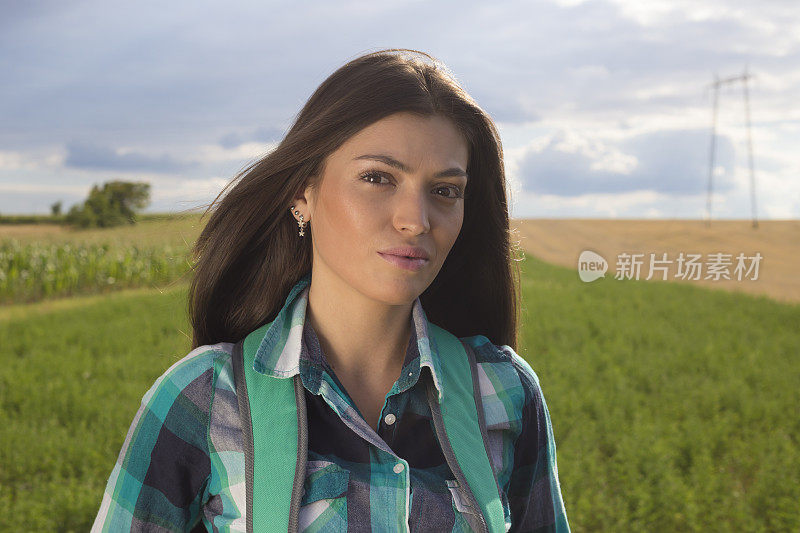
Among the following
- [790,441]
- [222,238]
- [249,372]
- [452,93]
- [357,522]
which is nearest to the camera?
[357,522]

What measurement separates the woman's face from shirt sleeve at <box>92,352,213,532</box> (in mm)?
537

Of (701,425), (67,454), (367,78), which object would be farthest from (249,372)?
(701,425)

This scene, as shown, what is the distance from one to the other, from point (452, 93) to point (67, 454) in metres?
4.86

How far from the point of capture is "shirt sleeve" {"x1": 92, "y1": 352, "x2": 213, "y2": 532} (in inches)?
68.6

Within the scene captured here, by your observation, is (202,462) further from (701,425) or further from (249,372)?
(701,425)

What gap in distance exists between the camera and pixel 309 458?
69.1 inches

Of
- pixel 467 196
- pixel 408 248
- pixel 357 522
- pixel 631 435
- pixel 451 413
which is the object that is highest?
pixel 467 196

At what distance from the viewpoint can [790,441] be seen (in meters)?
6.12

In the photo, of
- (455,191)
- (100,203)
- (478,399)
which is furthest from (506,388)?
(100,203)

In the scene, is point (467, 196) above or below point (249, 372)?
above

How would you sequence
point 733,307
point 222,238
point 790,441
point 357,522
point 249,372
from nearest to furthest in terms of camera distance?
1. point 357,522
2. point 249,372
3. point 222,238
4. point 790,441
5. point 733,307

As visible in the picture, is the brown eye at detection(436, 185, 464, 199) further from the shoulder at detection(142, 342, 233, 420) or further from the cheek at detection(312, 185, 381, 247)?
the shoulder at detection(142, 342, 233, 420)

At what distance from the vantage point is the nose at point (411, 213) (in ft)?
5.85

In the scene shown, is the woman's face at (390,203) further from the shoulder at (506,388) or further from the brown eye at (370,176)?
the shoulder at (506,388)
